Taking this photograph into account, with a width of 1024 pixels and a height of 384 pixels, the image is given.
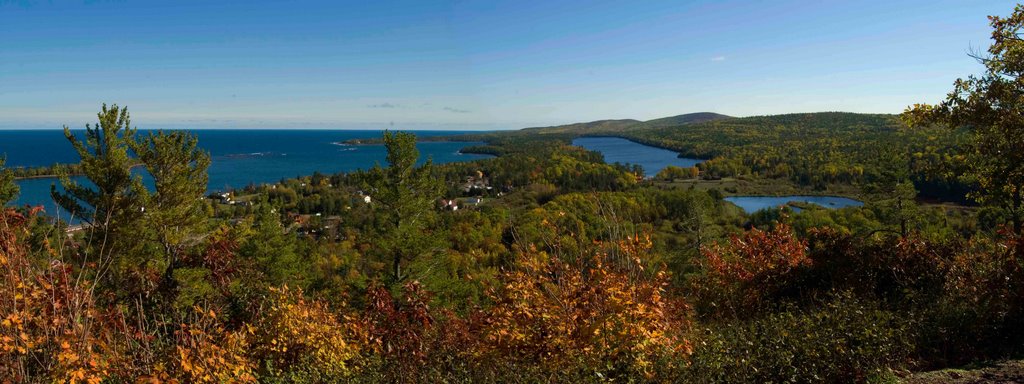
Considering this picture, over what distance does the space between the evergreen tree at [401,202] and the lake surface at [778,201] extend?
91168 mm

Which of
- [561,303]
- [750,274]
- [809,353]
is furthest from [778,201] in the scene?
[561,303]

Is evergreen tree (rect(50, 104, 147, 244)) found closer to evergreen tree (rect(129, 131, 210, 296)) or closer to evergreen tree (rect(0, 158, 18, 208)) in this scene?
evergreen tree (rect(129, 131, 210, 296))

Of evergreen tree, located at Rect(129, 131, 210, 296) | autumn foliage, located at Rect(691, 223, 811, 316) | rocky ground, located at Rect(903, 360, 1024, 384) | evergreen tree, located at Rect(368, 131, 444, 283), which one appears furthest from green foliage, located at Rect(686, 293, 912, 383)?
evergreen tree, located at Rect(368, 131, 444, 283)

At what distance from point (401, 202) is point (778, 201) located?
346ft

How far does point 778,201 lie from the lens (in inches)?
4323

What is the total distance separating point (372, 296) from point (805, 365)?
7.58 m

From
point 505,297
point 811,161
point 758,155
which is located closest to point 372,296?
point 505,297

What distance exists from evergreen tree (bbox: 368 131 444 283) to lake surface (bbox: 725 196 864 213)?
91168 mm

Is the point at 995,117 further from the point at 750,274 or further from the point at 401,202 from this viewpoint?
the point at 401,202

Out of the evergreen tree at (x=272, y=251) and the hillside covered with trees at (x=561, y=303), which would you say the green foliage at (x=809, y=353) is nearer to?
the hillside covered with trees at (x=561, y=303)

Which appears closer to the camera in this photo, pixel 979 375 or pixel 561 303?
pixel 979 375

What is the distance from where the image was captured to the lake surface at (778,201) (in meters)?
103

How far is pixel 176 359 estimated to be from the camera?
581cm

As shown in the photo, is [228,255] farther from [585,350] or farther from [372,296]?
[585,350]
